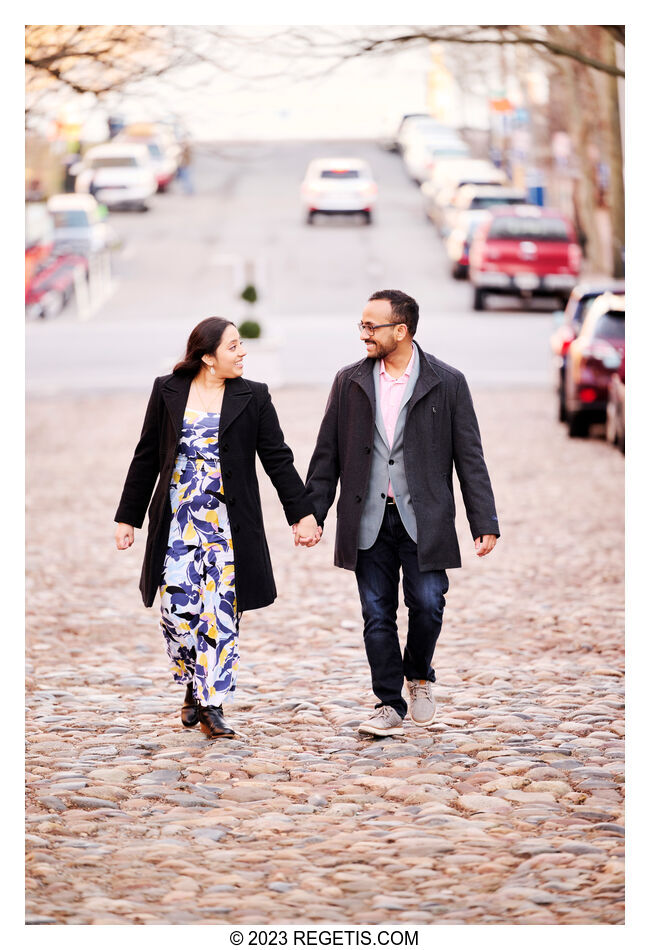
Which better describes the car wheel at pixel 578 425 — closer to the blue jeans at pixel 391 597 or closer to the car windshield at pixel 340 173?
the blue jeans at pixel 391 597

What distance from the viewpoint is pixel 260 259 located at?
4138 cm

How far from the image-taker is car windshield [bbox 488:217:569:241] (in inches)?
1212

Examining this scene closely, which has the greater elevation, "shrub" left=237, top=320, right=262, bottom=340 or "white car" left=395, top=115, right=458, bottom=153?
"white car" left=395, top=115, right=458, bottom=153

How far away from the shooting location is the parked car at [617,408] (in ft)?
53.7

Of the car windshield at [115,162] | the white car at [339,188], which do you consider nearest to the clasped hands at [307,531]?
the white car at [339,188]

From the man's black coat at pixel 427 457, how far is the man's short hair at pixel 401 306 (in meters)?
0.18

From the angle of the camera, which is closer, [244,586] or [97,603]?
[244,586]

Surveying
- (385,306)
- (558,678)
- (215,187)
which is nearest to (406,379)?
(385,306)

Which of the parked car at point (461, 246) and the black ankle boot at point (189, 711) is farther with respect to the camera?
the parked car at point (461, 246)

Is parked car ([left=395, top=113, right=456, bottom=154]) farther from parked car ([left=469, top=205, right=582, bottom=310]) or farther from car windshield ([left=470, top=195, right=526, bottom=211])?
parked car ([left=469, top=205, right=582, bottom=310])

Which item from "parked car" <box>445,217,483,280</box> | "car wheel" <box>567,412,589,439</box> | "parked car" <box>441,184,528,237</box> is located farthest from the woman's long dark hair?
"parked car" <box>441,184,528,237</box>

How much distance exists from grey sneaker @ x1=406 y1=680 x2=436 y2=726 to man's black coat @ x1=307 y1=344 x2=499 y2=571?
611mm
